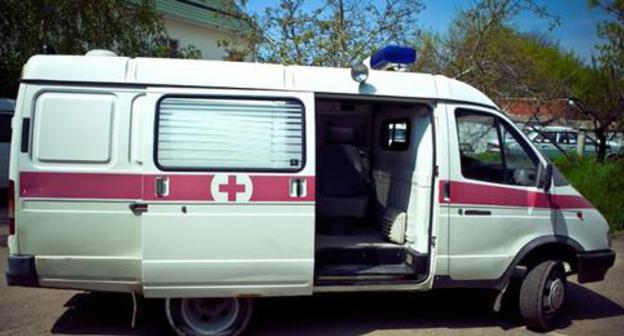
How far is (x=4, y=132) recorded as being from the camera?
428 inches

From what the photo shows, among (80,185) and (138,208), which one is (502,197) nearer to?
(138,208)

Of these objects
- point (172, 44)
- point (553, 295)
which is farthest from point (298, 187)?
point (172, 44)

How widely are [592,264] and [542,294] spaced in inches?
26.1

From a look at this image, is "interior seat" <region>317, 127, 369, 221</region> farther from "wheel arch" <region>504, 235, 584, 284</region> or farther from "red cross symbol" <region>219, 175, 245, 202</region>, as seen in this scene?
"wheel arch" <region>504, 235, 584, 284</region>

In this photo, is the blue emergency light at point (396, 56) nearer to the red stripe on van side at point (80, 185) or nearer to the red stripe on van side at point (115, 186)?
the red stripe on van side at point (115, 186)

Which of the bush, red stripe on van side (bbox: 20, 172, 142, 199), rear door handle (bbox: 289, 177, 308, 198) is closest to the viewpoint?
red stripe on van side (bbox: 20, 172, 142, 199)

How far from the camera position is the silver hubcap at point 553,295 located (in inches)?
191

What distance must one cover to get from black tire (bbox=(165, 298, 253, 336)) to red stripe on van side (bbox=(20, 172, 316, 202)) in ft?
3.18

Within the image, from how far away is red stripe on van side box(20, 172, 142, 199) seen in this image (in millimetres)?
3859

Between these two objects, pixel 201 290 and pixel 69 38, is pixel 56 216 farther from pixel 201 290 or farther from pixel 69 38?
pixel 69 38

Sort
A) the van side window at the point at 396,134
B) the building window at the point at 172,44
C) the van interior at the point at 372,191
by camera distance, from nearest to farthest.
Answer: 1. the van interior at the point at 372,191
2. the van side window at the point at 396,134
3. the building window at the point at 172,44

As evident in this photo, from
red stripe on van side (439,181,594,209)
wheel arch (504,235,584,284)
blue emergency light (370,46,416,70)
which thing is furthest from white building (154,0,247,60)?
wheel arch (504,235,584,284)

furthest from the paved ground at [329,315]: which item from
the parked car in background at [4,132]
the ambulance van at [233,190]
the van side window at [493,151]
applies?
the parked car in background at [4,132]

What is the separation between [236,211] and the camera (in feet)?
13.2
